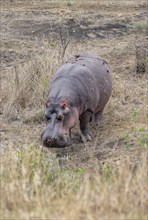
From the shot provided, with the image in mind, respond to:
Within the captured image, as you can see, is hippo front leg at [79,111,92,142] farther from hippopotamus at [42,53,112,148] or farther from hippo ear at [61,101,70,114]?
hippo ear at [61,101,70,114]

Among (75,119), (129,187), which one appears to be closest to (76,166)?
(75,119)

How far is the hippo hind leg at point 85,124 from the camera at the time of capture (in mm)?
7078

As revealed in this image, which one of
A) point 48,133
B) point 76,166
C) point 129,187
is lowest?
point 76,166

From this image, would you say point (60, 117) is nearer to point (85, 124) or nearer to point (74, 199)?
point (85, 124)

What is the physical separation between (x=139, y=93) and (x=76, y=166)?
9.92 feet

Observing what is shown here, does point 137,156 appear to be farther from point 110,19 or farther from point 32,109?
point 110,19

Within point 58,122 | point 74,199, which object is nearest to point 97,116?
point 58,122

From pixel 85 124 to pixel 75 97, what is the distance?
0.60 m

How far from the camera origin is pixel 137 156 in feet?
20.7

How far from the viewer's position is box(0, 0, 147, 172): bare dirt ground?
272 inches

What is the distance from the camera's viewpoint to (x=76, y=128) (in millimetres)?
7625

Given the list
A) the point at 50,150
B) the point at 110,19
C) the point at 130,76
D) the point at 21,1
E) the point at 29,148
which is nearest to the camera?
the point at 29,148

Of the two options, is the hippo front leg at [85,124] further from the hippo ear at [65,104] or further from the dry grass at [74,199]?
the dry grass at [74,199]

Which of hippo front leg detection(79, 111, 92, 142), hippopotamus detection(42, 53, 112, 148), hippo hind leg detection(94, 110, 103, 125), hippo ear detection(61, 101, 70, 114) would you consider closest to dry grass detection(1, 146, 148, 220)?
hippopotamus detection(42, 53, 112, 148)
